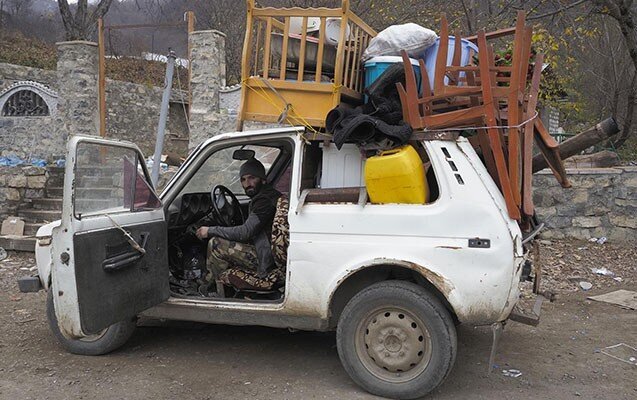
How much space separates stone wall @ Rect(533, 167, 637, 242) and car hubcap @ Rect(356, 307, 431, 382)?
19.3 feet

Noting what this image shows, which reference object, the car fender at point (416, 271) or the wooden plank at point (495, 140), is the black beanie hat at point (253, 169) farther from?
the wooden plank at point (495, 140)

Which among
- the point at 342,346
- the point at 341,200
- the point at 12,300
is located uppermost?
the point at 341,200

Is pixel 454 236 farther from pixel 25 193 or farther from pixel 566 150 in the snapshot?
pixel 25 193

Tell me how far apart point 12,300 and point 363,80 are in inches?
178

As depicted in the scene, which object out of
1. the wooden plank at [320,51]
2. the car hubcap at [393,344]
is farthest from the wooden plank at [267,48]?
the car hubcap at [393,344]

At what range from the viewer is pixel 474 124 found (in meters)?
3.85

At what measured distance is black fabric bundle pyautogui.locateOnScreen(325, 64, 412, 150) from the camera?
12.5 feet

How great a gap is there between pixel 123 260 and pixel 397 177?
72.8 inches

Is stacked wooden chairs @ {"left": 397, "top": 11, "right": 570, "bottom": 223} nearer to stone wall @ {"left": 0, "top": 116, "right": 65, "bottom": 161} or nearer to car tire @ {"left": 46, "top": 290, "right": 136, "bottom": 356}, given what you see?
car tire @ {"left": 46, "top": 290, "right": 136, "bottom": 356}

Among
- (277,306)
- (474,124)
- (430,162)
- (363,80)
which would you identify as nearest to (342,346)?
(277,306)

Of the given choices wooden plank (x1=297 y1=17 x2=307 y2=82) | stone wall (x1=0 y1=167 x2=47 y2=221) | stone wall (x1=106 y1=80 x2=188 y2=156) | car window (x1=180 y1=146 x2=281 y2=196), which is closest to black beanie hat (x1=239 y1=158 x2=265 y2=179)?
car window (x1=180 y1=146 x2=281 y2=196)

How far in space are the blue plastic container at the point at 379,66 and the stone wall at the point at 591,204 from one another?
5.47 meters

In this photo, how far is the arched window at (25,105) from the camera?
14.6m

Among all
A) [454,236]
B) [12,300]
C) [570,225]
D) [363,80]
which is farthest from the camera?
[570,225]
